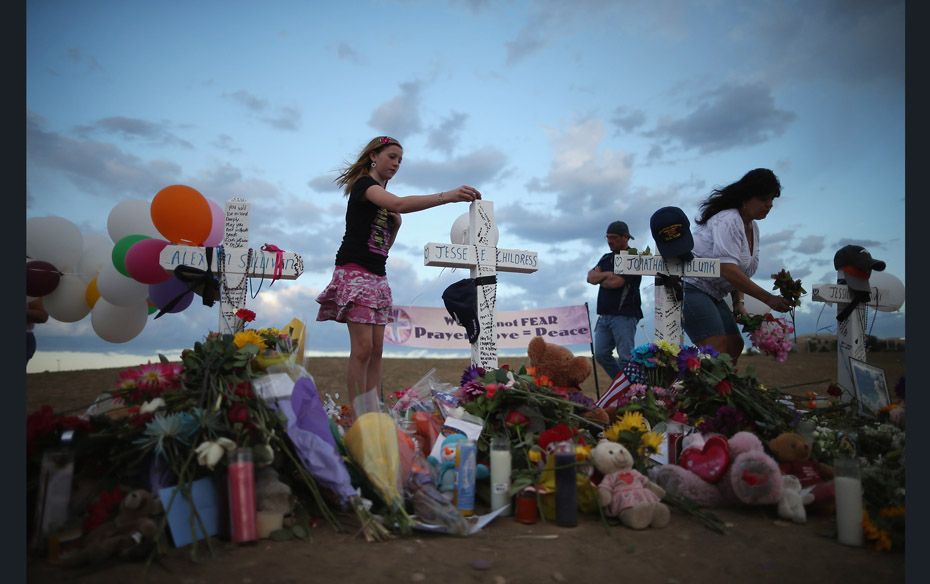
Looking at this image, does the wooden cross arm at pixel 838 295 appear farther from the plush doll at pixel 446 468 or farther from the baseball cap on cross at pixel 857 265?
the plush doll at pixel 446 468

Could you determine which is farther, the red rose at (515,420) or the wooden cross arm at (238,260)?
the wooden cross arm at (238,260)

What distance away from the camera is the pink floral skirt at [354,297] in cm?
385

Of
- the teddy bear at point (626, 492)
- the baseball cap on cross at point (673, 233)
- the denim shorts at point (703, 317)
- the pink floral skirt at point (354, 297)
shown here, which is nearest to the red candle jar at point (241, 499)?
the pink floral skirt at point (354, 297)

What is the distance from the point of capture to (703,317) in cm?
497

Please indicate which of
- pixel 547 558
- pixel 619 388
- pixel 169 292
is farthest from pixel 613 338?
pixel 169 292

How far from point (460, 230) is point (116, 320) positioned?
3.29 metres

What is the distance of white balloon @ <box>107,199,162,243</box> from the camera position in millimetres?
5484

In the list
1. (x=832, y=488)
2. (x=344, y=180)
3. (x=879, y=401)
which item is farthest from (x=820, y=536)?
(x=344, y=180)

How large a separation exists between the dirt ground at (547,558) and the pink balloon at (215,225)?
3.28m

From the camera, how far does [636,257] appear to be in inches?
217

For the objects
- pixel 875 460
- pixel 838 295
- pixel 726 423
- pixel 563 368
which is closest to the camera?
pixel 875 460

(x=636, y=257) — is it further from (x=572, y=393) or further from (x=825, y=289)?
(x=825, y=289)

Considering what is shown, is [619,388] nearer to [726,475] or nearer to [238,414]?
[726,475]

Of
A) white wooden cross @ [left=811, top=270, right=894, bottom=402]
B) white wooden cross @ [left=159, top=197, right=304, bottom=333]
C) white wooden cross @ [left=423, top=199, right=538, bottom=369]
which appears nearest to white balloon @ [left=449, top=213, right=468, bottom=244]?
white wooden cross @ [left=423, top=199, right=538, bottom=369]
